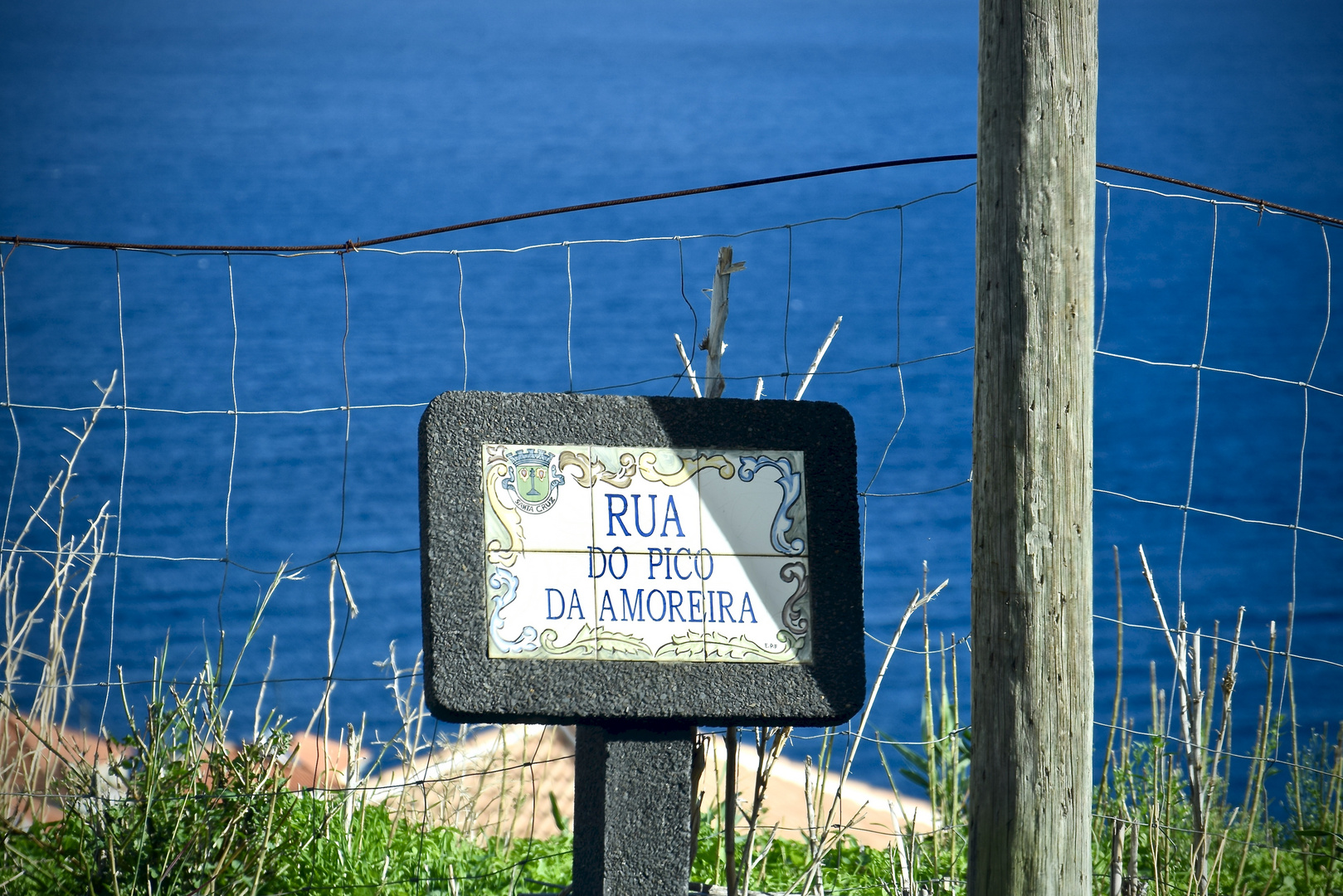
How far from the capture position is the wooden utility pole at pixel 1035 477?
5.59 feet

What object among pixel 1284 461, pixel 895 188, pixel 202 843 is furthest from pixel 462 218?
pixel 202 843

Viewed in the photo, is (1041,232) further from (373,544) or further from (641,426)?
(373,544)

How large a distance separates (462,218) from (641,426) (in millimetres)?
11430

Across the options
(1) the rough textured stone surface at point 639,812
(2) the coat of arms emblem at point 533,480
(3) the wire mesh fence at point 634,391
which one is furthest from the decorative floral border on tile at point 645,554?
(3) the wire mesh fence at point 634,391

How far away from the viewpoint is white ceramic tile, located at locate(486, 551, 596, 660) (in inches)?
65.1

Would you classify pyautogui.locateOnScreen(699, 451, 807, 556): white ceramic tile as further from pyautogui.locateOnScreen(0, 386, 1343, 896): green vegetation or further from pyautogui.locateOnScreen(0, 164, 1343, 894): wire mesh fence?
pyautogui.locateOnScreen(0, 164, 1343, 894): wire mesh fence

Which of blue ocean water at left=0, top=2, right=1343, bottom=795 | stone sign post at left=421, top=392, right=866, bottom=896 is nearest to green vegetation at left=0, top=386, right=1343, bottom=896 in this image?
stone sign post at left=421, top=392, right=866, bottom=896

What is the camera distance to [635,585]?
172cm

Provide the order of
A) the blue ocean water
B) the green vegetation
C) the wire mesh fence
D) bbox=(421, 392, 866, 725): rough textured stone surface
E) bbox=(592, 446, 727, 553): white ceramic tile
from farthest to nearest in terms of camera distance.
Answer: the blue ocean water → the wire mesh fence → the green vegetation → bbox=(592, 446, 727, 553): white ceramic tile → bbox=(421, 392, 866, 725): rough textured stone surface

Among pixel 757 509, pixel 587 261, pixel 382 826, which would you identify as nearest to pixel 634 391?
pixel 587 261

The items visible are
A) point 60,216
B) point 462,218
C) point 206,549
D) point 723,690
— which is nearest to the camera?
point 723,690

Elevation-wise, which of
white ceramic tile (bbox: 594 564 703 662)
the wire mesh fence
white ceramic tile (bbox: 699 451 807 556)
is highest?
white ceramic tile (bbox: 699 451 807 556)

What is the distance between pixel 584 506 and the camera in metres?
1.74

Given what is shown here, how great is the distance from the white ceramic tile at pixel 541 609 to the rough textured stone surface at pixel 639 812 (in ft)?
0.50
